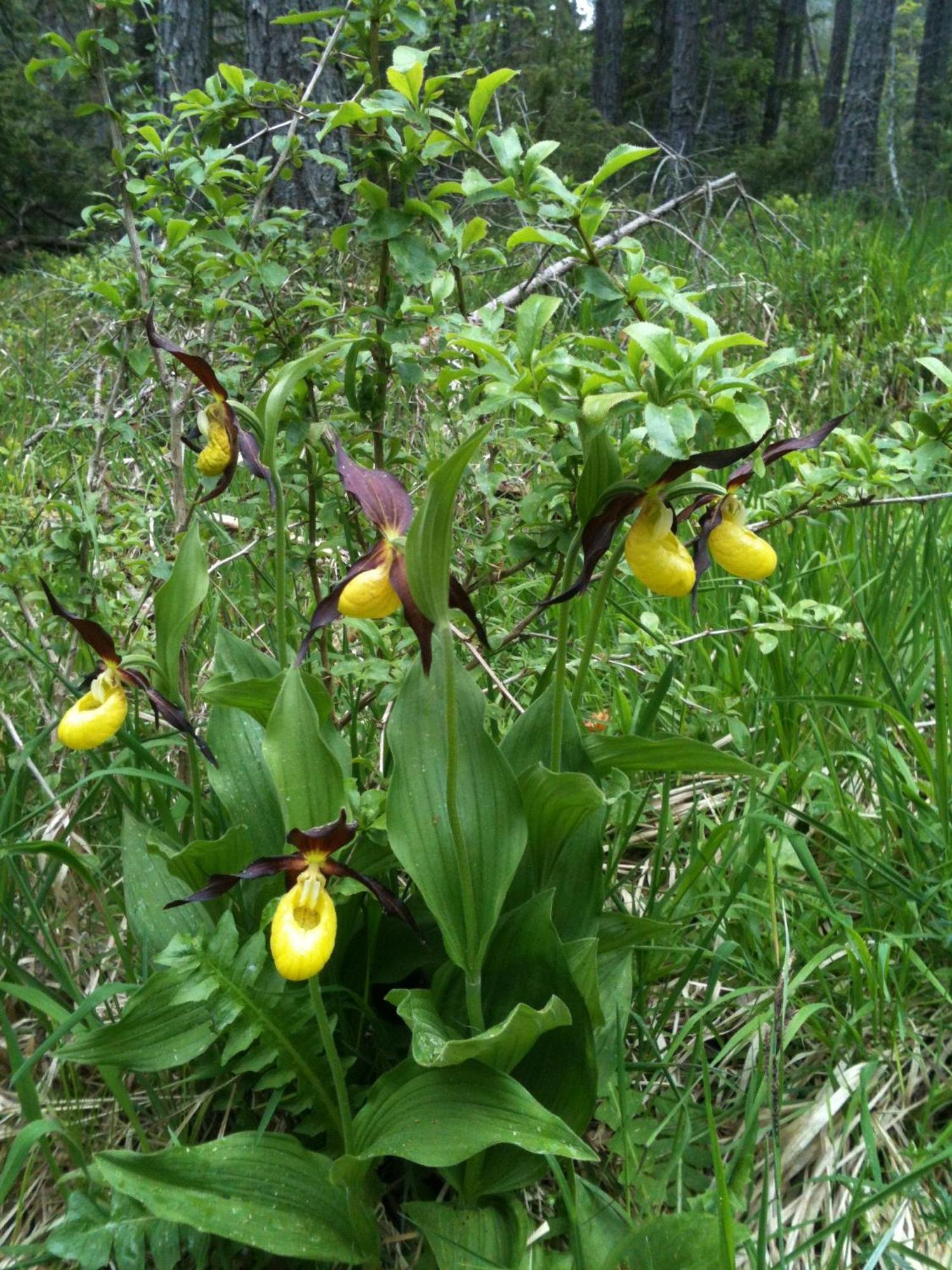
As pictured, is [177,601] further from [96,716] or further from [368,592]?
[368,592]

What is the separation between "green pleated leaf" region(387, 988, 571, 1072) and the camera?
0.78 metres

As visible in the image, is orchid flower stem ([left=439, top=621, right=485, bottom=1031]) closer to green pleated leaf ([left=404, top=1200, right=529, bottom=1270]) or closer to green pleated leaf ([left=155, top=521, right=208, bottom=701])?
green pleated leaf ([left=404, top=1200, right=529, bottom=1270])

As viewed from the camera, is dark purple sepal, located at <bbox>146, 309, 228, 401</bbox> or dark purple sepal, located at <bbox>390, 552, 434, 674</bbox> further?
dark purple sepal, located at <bbox>146, 309, 228, 401</bbox>

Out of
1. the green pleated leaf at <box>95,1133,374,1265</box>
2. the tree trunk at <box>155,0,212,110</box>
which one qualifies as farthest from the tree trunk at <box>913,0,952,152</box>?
the green pleated leaf at <box>95,1133,374,1265</box>

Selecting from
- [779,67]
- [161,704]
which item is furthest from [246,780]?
[779,67]

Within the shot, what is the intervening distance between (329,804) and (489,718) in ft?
1.66

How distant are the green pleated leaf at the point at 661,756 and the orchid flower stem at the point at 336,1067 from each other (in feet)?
1.23

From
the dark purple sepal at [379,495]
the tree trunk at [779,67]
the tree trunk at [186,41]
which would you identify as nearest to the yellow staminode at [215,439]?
the dark purple sepal at [379,495]

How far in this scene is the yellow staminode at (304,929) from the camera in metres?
0.72

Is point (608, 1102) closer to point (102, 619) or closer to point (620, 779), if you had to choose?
point (620, 779)

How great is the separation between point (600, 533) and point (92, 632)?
50 cm

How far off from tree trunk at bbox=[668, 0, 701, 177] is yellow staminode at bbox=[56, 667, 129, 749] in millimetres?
7041

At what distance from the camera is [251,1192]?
86 centimetres

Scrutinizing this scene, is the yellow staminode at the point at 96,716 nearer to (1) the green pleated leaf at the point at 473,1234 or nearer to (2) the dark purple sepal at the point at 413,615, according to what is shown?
(2) the dark purple sepal at the point at 413,615
